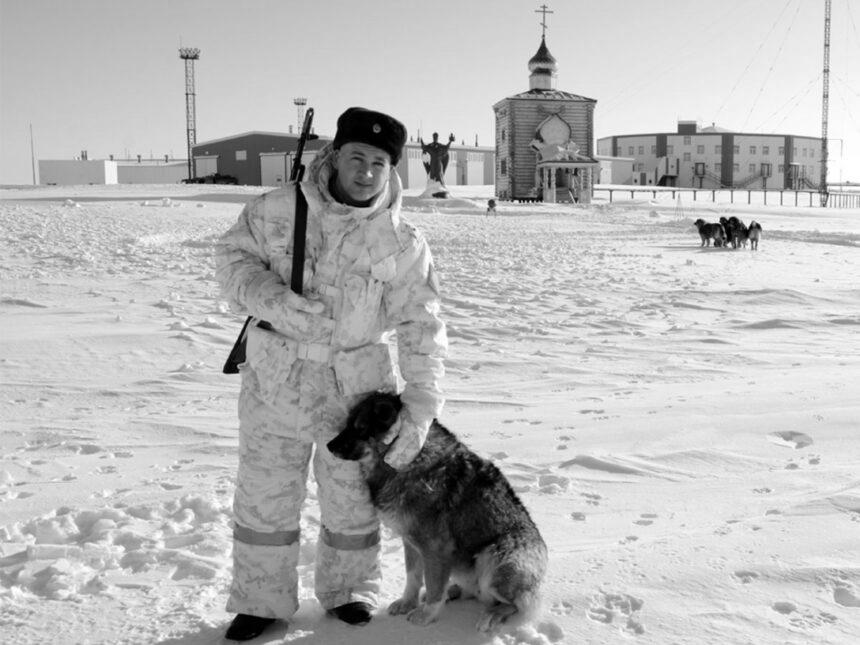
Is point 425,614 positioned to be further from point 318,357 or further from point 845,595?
point 845,595

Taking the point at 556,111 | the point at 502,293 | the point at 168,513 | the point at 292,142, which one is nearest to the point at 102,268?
the point at 502,293

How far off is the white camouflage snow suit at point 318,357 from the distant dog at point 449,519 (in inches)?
3.5

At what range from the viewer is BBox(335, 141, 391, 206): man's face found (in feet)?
9.44

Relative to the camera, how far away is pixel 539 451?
16.6ft

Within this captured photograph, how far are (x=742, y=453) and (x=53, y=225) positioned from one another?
50.1 feet

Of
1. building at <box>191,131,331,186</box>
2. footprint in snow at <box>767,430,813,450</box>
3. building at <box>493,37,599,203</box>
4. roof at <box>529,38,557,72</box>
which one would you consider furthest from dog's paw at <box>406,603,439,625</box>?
building at <box>191,131,331,186</box>

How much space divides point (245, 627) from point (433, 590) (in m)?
0.68

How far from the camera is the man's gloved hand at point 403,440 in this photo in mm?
2828

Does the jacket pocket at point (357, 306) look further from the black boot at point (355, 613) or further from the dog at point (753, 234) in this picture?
the dog at point (753, 234)

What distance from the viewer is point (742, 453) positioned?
4.93 m

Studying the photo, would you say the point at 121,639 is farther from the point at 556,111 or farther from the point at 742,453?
the point at 556,111

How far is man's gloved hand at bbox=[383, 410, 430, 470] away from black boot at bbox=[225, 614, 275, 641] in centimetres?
76

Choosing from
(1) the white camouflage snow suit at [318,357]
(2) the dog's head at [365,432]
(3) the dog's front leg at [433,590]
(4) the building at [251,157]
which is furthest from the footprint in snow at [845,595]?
(4) the building at [251,157]

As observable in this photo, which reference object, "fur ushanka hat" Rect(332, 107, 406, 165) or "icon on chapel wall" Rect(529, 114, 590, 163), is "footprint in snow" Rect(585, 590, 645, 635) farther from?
"icon on chapel wall" Rect(529, 114, 590, 163)
